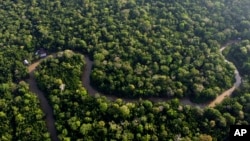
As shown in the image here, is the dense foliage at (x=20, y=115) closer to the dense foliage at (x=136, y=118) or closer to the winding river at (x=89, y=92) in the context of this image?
the winding river at (x=89, y=92)

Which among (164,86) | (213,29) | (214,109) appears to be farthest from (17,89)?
(213,29)

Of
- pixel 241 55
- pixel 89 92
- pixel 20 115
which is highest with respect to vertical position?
pixel 241 55

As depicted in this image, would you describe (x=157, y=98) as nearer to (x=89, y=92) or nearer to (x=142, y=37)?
(x=89, y=92)

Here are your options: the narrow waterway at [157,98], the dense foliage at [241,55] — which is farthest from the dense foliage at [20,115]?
the dense foliage at [241,55]

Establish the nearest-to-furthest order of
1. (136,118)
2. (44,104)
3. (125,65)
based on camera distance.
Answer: (136,118), (44,104), (125,65)

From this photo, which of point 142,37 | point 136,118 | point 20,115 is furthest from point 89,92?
point 142,37
